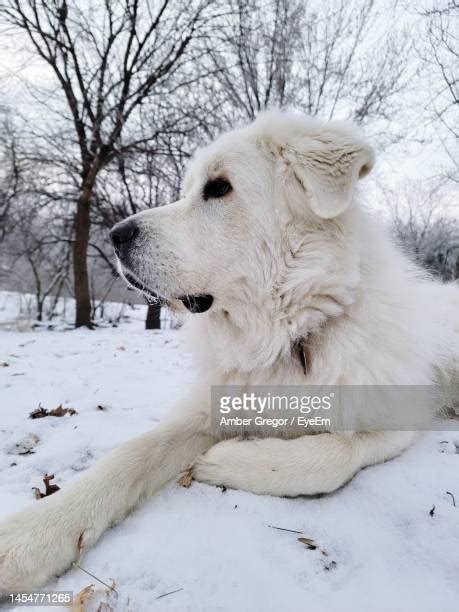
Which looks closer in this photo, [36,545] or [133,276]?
[36,545]

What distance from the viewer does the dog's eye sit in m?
2.09

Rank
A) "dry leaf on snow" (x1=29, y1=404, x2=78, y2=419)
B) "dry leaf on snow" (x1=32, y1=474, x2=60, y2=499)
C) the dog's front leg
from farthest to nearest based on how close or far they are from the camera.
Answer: "dry leaf on snow" (x1=29, y1=404, x2=78, y2=419)
"dry leaf on snow" (x1=32, y1=474, x2=60, y2=499)
the dog's front leg

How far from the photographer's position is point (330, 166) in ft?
6.27

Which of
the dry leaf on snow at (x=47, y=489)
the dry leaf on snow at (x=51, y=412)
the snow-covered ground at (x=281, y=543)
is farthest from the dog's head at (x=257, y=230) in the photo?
the dry leaf on snow at (x=51, y=412)

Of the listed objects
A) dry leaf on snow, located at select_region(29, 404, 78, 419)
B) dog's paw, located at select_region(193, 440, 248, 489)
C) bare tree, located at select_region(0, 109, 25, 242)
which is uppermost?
bare tree, located at select_region(0, 109, 25, 242)

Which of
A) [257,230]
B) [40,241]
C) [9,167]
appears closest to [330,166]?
[257,230]

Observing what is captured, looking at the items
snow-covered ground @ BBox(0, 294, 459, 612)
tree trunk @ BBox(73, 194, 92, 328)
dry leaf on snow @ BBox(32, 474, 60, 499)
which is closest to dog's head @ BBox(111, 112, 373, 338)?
snow-covered ground @ BBox(0, 294, 459, 612)

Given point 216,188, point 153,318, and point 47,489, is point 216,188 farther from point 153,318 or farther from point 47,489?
point 153,318

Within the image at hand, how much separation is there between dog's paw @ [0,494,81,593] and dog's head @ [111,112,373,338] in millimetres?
1076

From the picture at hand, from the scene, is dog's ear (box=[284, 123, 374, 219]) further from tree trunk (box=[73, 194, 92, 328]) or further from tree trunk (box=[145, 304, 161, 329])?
tree trunk (box=[145, 304, 161, 329])

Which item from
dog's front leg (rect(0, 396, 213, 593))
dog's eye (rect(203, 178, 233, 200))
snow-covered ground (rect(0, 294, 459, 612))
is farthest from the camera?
dog's eye (rect(203, 178, 233, 200))

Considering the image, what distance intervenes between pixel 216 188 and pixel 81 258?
8397mm

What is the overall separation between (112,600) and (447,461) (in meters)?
1.53

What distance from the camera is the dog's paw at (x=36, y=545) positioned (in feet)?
3.62
